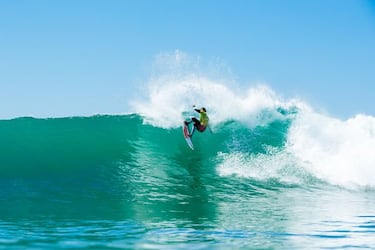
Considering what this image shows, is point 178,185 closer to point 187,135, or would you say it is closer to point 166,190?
point 166,190

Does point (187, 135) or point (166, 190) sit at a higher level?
point (187, 135)

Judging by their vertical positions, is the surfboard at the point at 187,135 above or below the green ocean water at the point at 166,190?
above

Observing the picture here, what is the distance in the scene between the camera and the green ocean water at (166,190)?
6488mm

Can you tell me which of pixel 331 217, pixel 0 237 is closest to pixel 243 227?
pixel 331 217

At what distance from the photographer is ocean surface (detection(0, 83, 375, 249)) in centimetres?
656

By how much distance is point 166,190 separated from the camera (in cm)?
1136

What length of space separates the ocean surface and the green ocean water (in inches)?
0.8

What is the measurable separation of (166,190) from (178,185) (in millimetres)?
643

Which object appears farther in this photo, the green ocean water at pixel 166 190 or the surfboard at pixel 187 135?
the surfboard at pixel 187 135

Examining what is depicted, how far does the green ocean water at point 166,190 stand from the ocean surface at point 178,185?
21mm

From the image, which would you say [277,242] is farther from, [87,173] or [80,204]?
[87,173]

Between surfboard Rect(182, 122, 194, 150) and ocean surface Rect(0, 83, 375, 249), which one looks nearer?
ocean surface Rect(0, 83, 375, 249)

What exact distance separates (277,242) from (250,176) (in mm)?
7216

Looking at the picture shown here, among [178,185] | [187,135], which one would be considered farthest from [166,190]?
[187,135]
